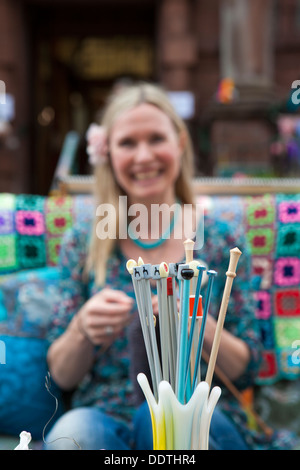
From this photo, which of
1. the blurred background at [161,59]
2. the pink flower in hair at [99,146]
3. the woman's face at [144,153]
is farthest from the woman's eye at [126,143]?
the blurred background at [161,59]

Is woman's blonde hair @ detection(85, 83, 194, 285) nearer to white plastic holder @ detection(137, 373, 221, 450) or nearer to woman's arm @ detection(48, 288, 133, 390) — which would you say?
woman's arm @ detection(48, 288, 133, 390)

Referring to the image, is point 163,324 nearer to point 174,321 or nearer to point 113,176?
point 174,321

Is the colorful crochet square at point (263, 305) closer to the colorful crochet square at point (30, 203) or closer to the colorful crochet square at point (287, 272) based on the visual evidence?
the colorful crochet square at point (287, 272)

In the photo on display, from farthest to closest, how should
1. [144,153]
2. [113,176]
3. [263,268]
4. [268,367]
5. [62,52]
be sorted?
[62,52]
[263,268]
[268,367]
[113,176]
[144,153]

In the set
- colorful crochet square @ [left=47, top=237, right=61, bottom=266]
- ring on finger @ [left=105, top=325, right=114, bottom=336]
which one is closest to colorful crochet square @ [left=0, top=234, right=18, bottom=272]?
colorful crochet square @ [left=47, top=237, right=61, bottom=266]

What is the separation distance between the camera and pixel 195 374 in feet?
1.68

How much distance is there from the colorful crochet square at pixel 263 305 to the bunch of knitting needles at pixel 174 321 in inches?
38.3

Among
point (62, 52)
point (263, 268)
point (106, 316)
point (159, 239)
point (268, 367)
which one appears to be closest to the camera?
point (159, 239)

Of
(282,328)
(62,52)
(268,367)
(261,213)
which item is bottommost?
(268,367)

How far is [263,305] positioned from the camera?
147 centimetres

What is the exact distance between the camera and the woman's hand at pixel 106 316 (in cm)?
77

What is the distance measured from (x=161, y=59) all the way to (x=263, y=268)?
3766 mm

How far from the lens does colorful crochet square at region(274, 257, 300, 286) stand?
4.75ft

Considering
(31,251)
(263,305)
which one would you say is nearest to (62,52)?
(31,251)
